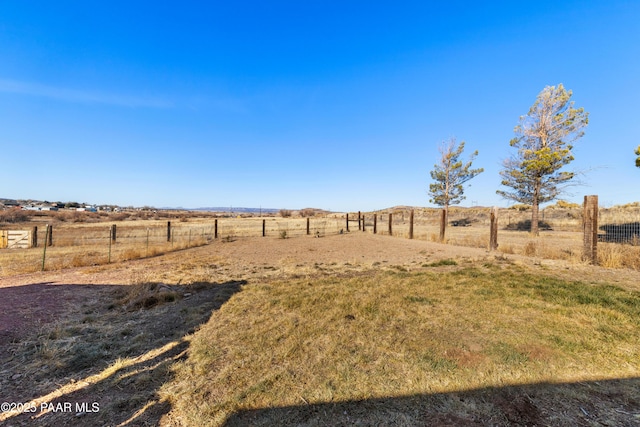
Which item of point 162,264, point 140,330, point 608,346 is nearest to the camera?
point 608,346

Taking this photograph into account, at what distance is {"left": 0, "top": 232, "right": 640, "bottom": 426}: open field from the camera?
2.21 metres

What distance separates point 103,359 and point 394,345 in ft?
11.5

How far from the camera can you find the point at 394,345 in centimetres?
332

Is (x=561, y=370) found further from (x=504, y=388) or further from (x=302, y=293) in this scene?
(x=302, y=293)

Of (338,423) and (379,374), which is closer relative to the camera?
(338,423)

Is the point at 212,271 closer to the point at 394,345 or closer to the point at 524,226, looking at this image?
the point at 394,345

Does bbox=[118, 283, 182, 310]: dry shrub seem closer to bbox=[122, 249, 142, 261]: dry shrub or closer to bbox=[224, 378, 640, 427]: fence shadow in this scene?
bbox=[224, 378, 640, 427]: fence shadow

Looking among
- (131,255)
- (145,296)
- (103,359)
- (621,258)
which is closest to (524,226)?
(621,258)

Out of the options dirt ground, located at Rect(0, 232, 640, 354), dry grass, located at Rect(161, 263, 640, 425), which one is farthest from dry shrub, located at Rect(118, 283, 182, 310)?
dry grass, located at Rect(161, 263, 640, 425)

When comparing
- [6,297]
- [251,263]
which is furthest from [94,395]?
[251,263]

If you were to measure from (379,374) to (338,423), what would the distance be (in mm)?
784

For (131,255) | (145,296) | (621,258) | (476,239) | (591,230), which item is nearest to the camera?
(145,296)

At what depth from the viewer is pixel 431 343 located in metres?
3.35

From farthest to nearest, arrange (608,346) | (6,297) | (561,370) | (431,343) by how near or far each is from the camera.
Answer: (6,297) < (431,343) < (608,346) < (561,370)
